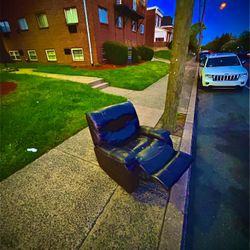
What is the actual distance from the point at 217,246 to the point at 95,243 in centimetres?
142

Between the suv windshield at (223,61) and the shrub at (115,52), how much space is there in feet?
22.1

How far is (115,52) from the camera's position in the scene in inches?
488

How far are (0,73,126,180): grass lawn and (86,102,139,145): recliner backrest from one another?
1.58m

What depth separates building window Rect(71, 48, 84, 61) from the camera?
42.9ft

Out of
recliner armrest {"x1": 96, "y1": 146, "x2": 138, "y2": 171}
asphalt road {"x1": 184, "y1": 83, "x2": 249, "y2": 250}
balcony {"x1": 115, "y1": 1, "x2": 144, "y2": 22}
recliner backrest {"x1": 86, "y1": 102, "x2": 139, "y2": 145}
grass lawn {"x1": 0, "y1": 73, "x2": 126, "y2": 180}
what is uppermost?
balcony {"x1": 115, "y1": 1, "x2": 144, "y2": 22}

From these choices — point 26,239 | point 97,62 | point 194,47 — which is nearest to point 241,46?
point 194,47

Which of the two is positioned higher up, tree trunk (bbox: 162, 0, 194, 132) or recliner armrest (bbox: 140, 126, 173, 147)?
tree trunk (bbox: 162, 0, 194, 132)

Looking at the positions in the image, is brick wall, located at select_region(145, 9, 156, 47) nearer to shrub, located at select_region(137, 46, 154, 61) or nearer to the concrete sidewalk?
shrub, located at select_region(137, 46, 154, 61)

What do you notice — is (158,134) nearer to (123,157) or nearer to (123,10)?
(123,157)

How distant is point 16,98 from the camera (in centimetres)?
555

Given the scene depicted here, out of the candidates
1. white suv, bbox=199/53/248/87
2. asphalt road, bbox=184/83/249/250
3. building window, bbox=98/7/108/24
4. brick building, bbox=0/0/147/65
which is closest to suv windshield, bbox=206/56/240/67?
white suv, bbox=199/53/248/87

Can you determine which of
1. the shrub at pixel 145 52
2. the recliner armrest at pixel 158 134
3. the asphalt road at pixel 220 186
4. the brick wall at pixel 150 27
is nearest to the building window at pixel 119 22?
the shrub at pixel 145 52

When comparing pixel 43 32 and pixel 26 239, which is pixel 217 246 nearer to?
pixel 26 239

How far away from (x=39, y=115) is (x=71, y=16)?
37.2ft
